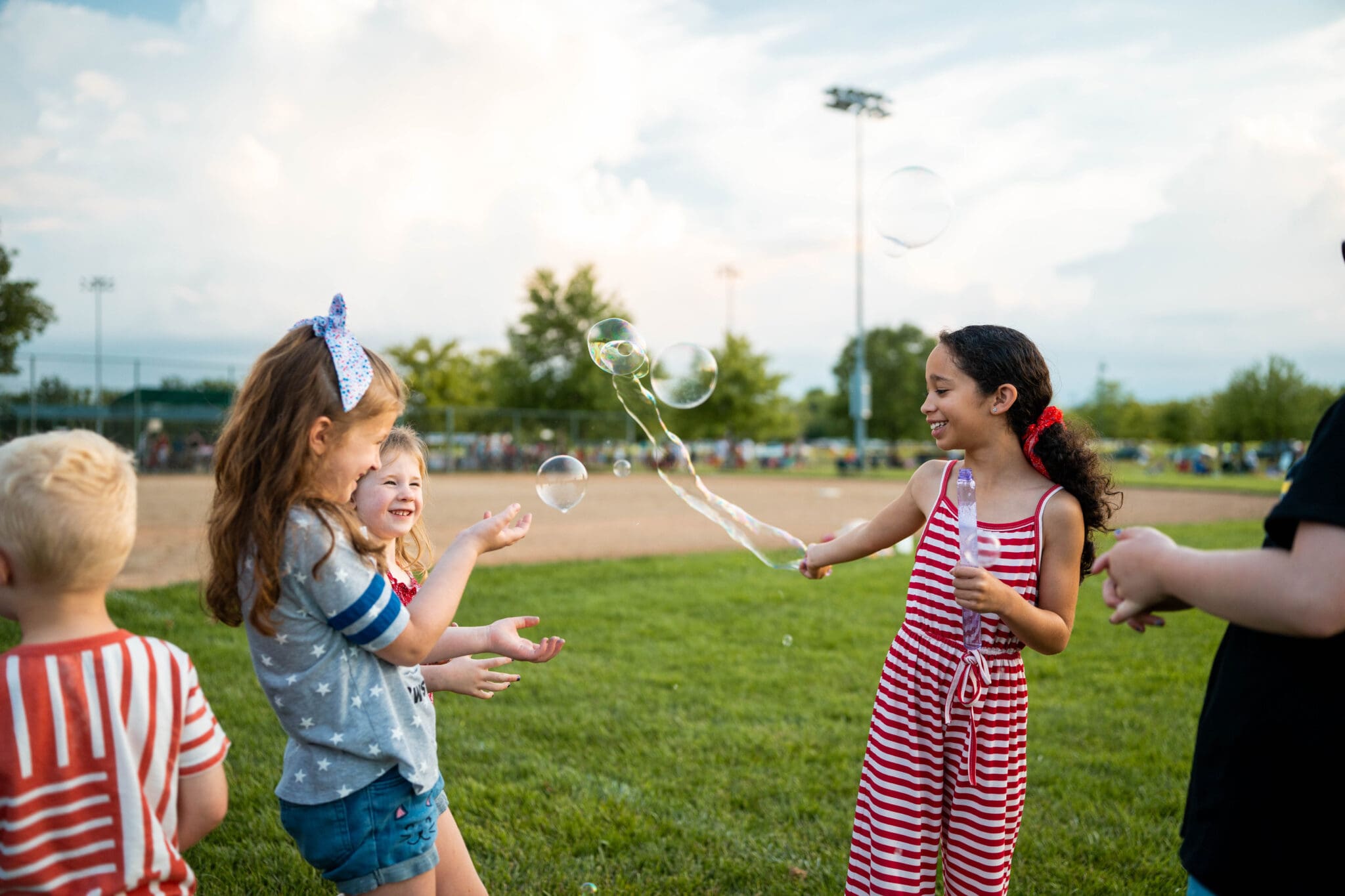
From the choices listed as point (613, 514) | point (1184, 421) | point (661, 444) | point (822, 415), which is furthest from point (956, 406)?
point (822, 415)

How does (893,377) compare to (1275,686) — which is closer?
(1275,686)

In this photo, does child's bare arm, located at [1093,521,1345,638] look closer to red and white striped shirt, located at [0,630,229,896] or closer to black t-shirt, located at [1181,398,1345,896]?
black t-shirt, located at [1181,398,1345,896]

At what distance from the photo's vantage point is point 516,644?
7.08 feet

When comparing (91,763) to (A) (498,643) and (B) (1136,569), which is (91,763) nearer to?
(A) (498,643)

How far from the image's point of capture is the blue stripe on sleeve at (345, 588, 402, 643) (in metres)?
1.76

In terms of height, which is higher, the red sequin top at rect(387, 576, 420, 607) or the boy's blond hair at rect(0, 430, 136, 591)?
the boy's blond hair at rect(0, 430, 136, 591)

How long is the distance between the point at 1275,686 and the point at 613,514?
51.5ft

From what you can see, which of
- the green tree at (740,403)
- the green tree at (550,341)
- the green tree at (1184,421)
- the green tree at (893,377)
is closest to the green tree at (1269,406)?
the green tree at (1184,421)

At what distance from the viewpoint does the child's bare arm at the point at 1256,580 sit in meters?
1.31

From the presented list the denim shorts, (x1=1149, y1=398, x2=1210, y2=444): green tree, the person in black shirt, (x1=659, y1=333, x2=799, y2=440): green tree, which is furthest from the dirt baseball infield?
(x1=1149, y1=398, x2=1210, y2=444): green tree

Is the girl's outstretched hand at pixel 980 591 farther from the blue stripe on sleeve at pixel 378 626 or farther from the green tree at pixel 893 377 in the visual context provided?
the green tree at pixel 893 377

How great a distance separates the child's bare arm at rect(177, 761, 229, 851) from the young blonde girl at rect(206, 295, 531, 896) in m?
0.21

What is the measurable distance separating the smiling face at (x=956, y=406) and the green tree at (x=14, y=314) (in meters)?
26.6

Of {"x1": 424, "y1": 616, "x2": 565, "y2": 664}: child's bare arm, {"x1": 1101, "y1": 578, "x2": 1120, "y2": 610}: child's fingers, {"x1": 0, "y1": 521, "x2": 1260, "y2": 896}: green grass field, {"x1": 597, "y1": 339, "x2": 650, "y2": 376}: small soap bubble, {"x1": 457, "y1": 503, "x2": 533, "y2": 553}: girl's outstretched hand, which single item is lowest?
{"x1": 0, "y1": 521, "x2": 1260, "y2": 896}: green grass field
